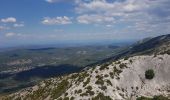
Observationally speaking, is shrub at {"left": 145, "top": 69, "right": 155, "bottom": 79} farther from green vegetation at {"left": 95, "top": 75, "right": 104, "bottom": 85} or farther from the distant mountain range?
green vegetation at {"left": 95, "top": 75, "right": 104, "bottom": 85}

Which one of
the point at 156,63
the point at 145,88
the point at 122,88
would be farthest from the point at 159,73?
the point at 122,88

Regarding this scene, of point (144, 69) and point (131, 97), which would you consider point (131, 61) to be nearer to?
point (144, 69)

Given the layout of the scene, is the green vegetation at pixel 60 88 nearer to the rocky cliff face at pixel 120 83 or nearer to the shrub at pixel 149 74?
the rocky cliff face at pixel 120 83

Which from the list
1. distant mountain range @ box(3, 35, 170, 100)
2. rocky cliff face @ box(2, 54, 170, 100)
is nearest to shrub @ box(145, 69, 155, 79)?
distant mountain range @ box(3, 35, 170, 100)

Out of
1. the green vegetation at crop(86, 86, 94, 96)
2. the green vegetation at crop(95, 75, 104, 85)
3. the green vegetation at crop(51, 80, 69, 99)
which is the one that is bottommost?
the green vegetation at crop(51, 80, 69, 99)

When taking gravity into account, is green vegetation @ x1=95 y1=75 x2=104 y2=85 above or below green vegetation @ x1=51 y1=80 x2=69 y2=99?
above

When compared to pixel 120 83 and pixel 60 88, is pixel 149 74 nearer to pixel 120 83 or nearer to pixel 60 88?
pixel 120 83

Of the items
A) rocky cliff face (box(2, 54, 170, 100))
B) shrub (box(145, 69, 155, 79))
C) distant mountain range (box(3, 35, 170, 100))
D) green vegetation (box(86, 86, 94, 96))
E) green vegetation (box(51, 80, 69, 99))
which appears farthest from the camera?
green vegetation (box(51, 80, 69, 99))

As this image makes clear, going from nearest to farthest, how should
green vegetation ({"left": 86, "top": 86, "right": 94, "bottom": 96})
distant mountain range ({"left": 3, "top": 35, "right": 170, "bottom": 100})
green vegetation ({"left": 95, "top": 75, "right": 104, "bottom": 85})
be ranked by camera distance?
green vegetation ({"left": 86, "top": 86, "right": 94, "bottom": 96})
distant mountain range ({"left": 3, "top": 35, "right": 170, "bottom": 100})
green vegetation ({"left": 95, "top": 75, "right": 104, "bottom": 85})

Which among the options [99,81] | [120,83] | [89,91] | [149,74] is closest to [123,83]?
[120,83]
